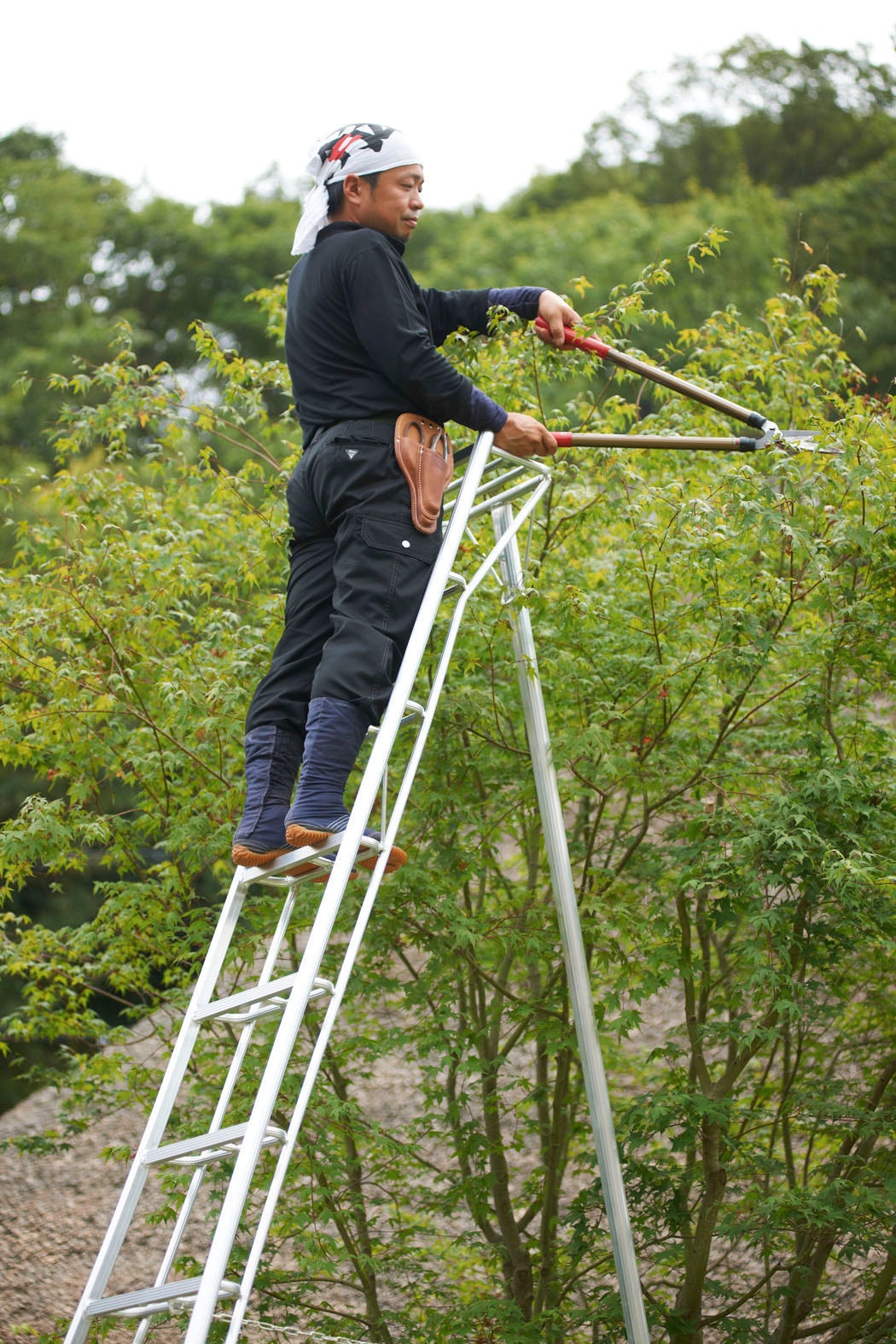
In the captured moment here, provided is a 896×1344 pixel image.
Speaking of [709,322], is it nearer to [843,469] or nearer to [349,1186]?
[843,469]

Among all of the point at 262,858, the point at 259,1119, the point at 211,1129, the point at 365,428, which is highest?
the point at 365,428

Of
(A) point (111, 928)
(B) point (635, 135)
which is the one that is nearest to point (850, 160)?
(B) point (635, 135)

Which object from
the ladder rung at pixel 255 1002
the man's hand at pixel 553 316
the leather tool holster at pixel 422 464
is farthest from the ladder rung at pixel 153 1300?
the man's hand at pixel 553 316

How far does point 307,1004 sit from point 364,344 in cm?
160

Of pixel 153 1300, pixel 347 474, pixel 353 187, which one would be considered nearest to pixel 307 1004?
pixel 153 1300

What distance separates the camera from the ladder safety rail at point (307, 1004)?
8.01 ft

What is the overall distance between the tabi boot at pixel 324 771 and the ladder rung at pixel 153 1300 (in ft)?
2.92

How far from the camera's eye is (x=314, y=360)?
329 cm

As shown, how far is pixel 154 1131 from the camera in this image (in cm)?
285

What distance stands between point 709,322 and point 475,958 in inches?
112

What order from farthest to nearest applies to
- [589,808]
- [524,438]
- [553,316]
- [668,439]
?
[589,808], [668,439], [553,316], [524,438]

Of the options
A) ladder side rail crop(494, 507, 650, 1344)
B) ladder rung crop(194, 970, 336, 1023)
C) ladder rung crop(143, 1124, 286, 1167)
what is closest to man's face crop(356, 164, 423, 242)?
ladder side rail crop(494, 507, 650, 1344)

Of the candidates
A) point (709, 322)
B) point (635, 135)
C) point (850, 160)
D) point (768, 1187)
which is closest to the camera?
point (768, 1187)

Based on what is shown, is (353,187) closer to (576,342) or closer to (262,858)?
(576,342)
